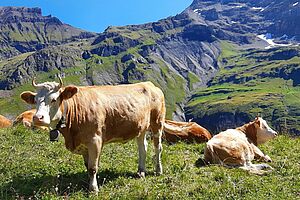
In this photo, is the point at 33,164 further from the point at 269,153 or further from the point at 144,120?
the point at 269,153

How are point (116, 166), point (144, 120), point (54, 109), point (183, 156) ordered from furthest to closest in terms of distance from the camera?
A: point (183, 156) < point (116, 166) < point (144, 120) < point (54, 109)

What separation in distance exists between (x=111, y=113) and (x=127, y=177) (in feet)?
6.35

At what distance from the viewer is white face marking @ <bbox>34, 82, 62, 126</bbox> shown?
29.0ft

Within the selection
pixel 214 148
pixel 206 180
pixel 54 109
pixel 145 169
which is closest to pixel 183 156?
pixel 214 148

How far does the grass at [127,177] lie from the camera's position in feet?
31.4

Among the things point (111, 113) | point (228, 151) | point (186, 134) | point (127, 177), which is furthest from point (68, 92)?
point (186, 134)

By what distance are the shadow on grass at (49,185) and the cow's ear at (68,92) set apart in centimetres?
202

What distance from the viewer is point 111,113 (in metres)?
10.6

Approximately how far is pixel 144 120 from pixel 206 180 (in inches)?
92.6

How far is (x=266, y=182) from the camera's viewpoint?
10.7 m

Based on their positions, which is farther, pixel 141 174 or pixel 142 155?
pixel 142 155

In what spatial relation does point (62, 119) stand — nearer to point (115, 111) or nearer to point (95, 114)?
point (95, 114)

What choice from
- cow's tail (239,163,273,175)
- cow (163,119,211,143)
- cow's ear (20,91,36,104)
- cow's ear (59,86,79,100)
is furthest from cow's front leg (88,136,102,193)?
cow (163,119,211,143)

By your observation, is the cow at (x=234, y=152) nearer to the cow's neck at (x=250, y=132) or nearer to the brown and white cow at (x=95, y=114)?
the cow's neck at (x=250, y=132)
